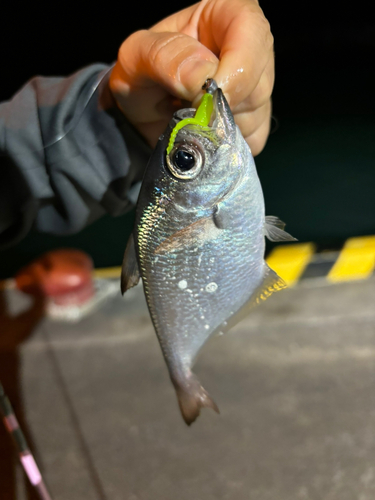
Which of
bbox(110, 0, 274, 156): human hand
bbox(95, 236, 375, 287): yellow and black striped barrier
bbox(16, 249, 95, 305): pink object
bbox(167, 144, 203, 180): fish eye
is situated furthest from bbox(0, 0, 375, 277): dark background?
bbox(167, 144, 203, 180): fish eye

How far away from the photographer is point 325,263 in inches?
67.7

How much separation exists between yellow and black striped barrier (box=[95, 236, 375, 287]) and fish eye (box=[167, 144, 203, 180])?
1.18m

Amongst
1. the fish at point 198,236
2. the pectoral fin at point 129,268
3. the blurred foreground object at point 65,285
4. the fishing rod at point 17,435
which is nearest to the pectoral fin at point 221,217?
the fish at point 198,236

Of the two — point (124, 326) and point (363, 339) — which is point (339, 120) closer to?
point (363, 339)

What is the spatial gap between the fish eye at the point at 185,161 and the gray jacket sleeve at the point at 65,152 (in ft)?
1.01

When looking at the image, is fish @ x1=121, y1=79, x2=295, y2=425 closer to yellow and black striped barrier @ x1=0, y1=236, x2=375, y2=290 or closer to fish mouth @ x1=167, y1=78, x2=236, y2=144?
fish mouth @ x1=167, y1=78, x2=236, y2=144

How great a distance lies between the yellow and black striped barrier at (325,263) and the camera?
168 centimetres

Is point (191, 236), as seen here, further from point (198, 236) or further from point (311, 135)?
point (311, 135)

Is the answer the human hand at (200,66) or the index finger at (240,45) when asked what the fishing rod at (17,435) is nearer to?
the human hand at (200,66)

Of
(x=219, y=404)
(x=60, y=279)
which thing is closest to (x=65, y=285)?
(x=60, y=279)

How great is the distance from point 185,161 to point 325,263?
1.36 metres

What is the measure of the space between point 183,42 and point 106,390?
126cm

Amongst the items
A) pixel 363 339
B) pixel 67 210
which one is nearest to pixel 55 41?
pixel 67 210

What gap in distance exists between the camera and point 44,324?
1.72 meters
